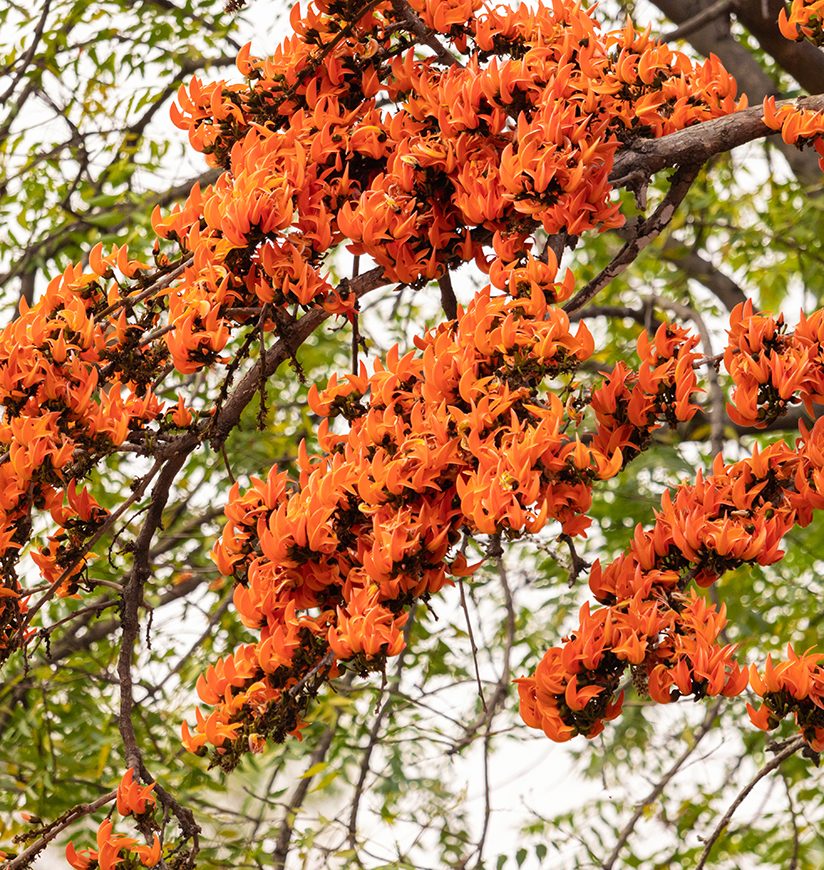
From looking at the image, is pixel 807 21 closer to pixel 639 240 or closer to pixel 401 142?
pixel 639 240

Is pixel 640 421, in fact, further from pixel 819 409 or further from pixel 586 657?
pixel 819 409

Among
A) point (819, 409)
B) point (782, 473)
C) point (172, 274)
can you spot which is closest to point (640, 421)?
point (782, 473)

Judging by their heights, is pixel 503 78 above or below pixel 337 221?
above

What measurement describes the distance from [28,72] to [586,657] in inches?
115

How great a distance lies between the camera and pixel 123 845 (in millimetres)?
1472

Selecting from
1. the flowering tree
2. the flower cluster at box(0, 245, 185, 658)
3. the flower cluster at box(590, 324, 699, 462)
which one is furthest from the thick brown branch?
the flower cluster at box(0, 245, 185, 658)

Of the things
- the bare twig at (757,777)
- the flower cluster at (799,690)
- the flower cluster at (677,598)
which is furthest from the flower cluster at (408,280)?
the bare twig at (757,777)

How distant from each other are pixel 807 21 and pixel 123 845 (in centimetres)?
150

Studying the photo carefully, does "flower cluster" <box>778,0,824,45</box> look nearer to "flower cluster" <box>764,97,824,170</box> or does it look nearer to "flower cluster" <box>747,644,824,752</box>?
"flower cluster" <box>764,97,824,170</box>

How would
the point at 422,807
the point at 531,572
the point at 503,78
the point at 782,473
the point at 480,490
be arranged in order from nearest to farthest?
the point at 480,490 → the point at 782,473 → the point at 503,78 → the point at 422,807 → the point at 531,572

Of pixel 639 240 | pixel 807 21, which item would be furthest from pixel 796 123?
pixel 639 240

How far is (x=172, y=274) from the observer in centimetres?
184

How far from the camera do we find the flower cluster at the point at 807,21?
1.82 m

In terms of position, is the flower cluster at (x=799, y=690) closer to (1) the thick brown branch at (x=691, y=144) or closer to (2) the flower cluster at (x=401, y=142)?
(2) the flower cluster at (x=401, y=142)
